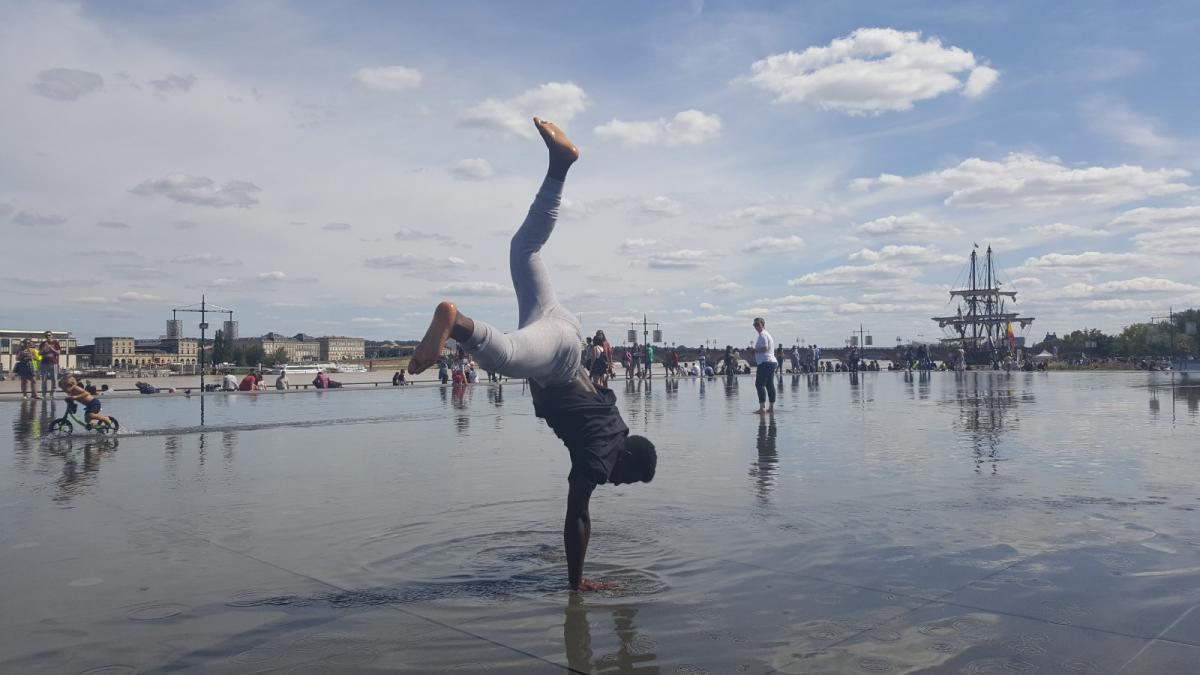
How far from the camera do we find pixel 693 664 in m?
3.40

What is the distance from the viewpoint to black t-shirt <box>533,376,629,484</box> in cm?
458

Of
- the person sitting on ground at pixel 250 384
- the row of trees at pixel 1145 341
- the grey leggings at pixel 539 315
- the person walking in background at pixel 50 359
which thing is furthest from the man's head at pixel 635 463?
the row of trees at pixel 1145 341

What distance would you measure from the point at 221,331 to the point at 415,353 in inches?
4447

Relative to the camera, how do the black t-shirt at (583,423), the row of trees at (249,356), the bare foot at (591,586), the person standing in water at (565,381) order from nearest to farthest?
1. the person standing in water at (565,381)
2. the bare foot at (591,586)
3. the black t-shirt at (583,423)
4. the row of trees at (249,356)

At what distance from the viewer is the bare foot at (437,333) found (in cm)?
353

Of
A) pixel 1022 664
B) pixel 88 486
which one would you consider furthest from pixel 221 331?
pixel 1022 664

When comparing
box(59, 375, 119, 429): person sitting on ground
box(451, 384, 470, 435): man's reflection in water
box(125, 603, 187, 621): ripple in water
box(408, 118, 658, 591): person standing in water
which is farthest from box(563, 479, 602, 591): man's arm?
box(59, 375, 119, 429): person sitting on ground

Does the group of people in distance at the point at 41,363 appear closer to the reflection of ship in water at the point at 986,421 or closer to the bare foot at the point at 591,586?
the reflection of ship in water at the point at 986,421

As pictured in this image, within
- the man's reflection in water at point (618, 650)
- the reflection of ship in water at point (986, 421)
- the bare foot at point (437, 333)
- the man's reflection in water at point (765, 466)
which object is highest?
the bare foot at point (437, 333)

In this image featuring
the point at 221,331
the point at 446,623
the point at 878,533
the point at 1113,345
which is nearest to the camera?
the point at 446,623

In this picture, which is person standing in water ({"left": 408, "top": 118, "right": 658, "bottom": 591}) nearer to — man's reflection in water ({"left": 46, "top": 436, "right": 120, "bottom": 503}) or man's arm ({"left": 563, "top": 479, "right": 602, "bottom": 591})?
man's arm ({"left": 563, "top": 479, "right": 602, "bottom": 591})

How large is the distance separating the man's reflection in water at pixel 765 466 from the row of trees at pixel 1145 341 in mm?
99269

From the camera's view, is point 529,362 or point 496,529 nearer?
point 529,362

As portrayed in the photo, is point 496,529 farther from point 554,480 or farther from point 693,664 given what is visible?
point 693,664
